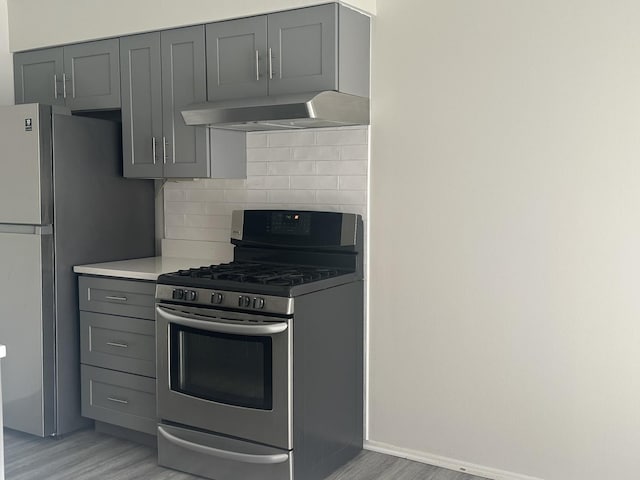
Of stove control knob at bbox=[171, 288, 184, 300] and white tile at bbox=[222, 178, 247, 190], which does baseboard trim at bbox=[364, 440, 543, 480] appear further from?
white tile at bbox=[222, 178, 247, 190]

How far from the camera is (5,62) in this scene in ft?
14.9

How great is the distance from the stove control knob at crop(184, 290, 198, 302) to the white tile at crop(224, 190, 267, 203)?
0.86 metres

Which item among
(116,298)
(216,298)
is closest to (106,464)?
(116,298)

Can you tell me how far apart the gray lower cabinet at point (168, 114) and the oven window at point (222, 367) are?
93 cm

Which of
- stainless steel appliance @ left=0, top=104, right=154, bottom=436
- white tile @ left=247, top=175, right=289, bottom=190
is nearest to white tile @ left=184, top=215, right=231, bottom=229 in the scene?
white tile @ left=247, top=175, right=289, bottom=190

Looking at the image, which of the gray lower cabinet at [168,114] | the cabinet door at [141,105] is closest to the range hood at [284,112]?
the gray lower cabinet at [168,114]

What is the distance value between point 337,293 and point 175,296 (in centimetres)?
75

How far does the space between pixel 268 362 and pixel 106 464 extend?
1107mm

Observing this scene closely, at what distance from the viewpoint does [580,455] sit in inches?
125

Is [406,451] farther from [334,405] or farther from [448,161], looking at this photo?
[448,161]

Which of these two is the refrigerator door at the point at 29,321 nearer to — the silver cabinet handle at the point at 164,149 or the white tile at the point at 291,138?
the silver cabinet handle at the point at 164,149

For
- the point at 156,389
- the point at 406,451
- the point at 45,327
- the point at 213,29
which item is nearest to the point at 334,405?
the point at 406,451

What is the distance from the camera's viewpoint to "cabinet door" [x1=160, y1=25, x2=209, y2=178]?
3.77 m

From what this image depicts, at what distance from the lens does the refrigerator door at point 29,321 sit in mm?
3850
